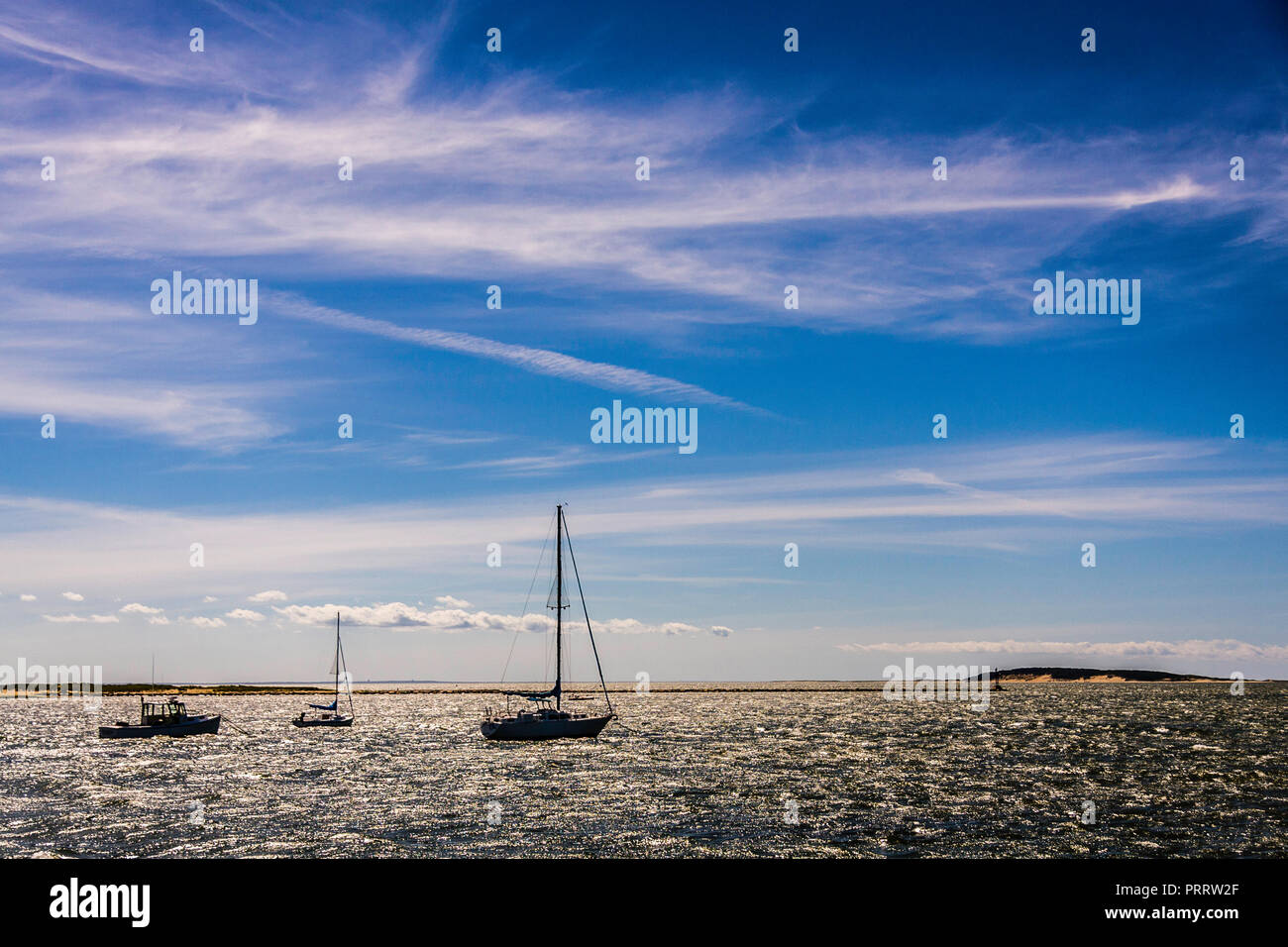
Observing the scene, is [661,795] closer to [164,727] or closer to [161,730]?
[164,727]

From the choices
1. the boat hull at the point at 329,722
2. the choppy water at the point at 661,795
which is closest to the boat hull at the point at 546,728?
the choppy water at the point at 661,795

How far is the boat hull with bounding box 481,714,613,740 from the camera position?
8769 cm

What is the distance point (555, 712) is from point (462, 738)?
83.8 feet

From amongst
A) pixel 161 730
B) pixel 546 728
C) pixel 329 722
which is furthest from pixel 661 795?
pixel 329 722

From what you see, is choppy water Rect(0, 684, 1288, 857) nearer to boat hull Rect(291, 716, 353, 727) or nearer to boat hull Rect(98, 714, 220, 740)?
boat hull Rect(98, 714, 220, 740)

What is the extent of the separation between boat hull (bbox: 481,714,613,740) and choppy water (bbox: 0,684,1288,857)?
1.98 metres

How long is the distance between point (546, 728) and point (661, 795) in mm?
35128

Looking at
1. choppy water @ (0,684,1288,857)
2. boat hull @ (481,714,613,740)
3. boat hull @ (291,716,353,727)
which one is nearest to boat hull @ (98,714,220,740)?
choppy water @ (0,684,1288,857)

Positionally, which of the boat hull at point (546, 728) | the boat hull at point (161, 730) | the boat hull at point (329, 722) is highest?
the boat hull at point (546, 728)

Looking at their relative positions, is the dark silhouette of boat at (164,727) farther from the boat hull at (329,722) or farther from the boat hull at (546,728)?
the boat hull at (546,728)

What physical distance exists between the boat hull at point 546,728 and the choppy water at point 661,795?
1985mm

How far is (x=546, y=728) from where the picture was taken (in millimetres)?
88062

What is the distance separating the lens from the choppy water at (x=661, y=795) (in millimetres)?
40500
